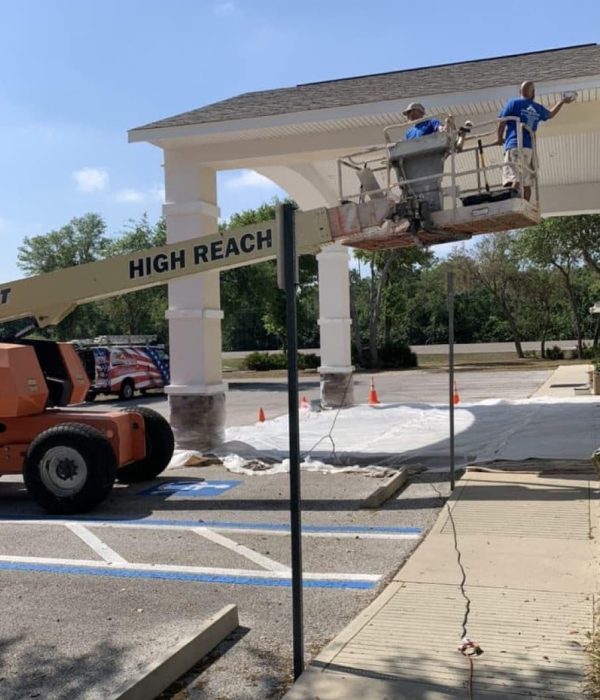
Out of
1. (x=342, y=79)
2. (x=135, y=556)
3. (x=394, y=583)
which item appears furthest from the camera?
(x=342, y=79)

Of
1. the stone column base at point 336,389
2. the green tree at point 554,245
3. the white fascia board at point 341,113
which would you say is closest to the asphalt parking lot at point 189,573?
the white fascia board at point 341,113

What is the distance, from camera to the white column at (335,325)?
56.5ft

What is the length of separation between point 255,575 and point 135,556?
1.25 m

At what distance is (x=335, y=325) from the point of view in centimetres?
1734

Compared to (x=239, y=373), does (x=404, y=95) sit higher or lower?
higher

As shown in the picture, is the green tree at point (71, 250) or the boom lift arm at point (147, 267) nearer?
the boom lift arm at point (147, 267)

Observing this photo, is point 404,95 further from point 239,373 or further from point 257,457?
point 239,373

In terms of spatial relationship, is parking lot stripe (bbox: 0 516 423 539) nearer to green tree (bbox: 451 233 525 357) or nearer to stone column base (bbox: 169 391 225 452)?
stone column base (bbox: 169 391 225 452)

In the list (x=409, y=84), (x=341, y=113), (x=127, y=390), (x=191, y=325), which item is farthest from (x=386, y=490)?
(x=127, y=390)

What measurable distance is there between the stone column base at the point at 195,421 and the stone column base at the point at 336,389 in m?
5.30

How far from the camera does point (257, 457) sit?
1177 cm

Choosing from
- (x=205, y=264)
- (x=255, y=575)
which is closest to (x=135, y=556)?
(x=255, y=575)

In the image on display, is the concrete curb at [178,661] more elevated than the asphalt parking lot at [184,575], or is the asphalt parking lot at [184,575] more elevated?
the concrete curb at [178,661]

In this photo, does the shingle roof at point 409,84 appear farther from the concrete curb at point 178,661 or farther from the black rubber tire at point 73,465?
the concrete curb at point 178,661
